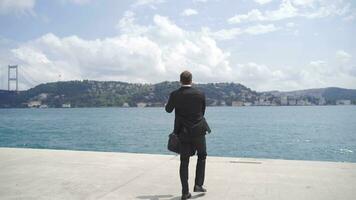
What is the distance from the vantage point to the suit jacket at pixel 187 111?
5.66 meters

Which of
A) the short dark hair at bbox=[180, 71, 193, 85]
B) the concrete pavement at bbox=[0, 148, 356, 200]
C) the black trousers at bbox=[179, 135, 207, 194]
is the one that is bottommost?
the concrete pavement at bbox=[0, 148, 356, 200]

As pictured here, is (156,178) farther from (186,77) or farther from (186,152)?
(186,77)

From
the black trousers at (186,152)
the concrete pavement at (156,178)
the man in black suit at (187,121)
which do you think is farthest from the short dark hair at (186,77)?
the concrete pavement at (156,178)

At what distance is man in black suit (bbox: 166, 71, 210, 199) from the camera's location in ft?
18.5

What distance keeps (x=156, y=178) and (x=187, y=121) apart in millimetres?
1788

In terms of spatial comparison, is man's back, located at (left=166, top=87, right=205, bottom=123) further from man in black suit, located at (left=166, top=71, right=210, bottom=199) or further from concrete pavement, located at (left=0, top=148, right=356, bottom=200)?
concrete pavement, located at (left=0, top=148, right=356, bottom=200)

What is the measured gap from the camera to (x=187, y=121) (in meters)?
5.69

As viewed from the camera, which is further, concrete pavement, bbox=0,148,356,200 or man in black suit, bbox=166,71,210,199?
concrete pavement, bbox=0,148,356,200

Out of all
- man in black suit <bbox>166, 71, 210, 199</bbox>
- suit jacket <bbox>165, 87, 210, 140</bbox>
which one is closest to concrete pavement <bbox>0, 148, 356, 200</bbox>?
man in black suit <bbox>166, 71, 210, 199</bbox>

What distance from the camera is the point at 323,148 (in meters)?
37.8

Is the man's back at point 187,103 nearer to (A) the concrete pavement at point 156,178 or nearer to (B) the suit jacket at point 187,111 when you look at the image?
(B) the suit jacket at point 187,111

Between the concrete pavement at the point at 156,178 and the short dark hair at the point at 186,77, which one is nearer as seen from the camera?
the short dark hair at the point at 186,77

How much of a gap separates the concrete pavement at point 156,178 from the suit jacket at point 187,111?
922 millimetres

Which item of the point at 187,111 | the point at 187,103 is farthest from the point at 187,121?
the point at 187,103
